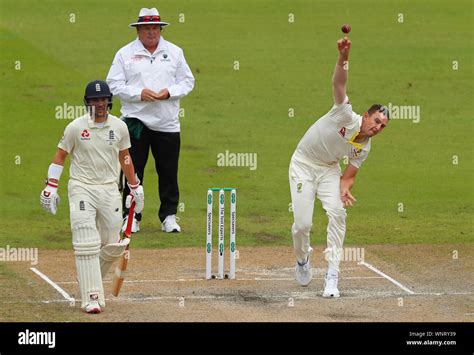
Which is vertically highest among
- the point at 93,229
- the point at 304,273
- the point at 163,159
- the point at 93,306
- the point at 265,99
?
the point at 265,99

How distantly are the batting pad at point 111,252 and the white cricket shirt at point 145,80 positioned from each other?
155 inches

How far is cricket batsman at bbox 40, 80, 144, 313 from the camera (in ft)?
44.3

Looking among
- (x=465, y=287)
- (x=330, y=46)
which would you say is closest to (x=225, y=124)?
(x=330, y=46)

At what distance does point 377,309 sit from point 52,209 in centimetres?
347

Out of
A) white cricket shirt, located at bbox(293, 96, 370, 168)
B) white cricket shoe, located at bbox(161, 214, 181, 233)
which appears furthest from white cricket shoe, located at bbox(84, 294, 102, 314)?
white cricket shoe, located at bbox(161, 214, 181, 233)

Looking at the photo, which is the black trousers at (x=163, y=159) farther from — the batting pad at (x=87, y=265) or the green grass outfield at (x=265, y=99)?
the batting pad at (x=87, y=265)

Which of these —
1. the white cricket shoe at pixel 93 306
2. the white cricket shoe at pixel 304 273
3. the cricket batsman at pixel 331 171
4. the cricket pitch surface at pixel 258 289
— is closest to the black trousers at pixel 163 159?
the cricket pitch surface at pixel 258 289

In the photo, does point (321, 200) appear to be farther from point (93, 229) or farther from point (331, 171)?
point (93, 229)

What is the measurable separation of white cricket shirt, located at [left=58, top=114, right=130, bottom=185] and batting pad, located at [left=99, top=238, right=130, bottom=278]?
647 mm

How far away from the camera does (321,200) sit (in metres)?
14.6

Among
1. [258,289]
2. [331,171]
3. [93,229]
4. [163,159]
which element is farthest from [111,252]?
[163,159]

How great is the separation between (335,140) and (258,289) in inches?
71.6

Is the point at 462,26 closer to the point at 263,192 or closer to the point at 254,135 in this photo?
the point at 254,135

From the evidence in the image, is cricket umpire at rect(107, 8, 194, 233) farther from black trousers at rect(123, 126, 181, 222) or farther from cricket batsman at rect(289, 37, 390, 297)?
cricket batsman at rect(289, 37, 390, 297)
